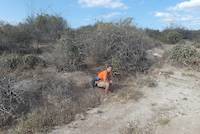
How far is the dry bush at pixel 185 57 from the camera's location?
15.4 m

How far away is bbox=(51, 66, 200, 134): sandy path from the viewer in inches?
343

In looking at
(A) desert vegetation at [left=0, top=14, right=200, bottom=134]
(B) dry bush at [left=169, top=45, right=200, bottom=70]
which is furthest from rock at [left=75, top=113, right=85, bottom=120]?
(B) dry bush at [left=169, top=45, right=200, bottom=70]

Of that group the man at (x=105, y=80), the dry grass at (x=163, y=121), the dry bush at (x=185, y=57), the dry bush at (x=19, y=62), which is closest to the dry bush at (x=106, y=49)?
the dry bush at (x=19, y=62)

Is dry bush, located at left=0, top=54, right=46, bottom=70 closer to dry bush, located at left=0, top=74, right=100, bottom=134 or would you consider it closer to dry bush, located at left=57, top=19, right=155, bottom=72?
dry bush, located at left=57, top=19, right=155, bottom=72

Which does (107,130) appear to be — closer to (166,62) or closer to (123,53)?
(123,53)

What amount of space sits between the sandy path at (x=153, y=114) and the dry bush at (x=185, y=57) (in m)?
2.84

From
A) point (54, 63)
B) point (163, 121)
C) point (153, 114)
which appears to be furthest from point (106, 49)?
point (163, 121)

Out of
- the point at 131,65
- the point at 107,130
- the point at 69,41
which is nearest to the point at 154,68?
the point at 131,65

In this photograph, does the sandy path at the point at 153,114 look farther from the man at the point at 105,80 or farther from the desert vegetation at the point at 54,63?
the man at the point at 105,80

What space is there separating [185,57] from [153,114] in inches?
255

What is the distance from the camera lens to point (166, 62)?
1594cm

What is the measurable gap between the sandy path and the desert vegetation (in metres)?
0.48

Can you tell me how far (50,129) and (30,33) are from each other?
10944 mm

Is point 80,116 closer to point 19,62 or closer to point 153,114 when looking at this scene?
point 153,114
